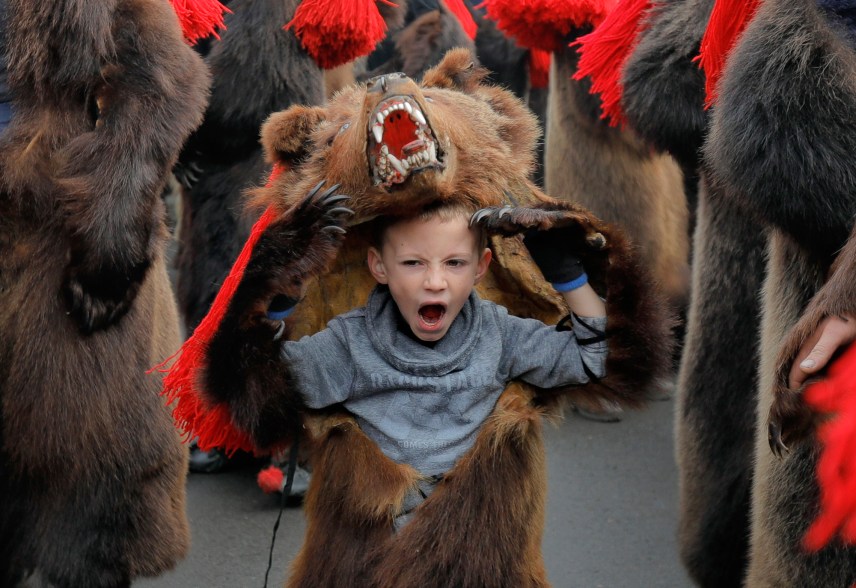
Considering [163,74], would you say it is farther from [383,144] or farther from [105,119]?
[383,144]

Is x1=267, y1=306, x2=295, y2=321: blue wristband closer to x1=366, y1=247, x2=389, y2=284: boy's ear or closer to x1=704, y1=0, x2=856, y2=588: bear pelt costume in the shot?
x1=366, y1=247, x2=389, y2=284: boy's ear

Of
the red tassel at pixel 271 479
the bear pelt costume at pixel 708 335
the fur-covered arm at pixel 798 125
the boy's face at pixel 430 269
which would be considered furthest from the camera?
the red tassel at pixel 271 479

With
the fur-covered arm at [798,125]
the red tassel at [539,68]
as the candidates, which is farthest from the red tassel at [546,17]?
the fur-covered arm at [798,125]

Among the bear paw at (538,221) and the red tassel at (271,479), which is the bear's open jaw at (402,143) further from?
the red tassel at (271,479)

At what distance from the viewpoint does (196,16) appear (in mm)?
2928

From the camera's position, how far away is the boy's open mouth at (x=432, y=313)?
1.97m

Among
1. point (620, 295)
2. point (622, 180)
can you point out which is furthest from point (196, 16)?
point (622, 180)

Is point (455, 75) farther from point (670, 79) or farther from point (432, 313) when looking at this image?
point (670, 79)

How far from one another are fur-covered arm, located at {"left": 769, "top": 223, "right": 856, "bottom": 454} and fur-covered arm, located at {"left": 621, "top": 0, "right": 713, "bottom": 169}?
1064 millimetres

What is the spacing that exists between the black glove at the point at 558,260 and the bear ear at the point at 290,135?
453 mm

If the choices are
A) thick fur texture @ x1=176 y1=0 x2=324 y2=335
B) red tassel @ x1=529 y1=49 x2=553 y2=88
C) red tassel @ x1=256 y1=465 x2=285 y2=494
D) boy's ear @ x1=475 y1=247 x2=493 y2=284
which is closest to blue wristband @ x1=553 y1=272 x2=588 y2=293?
boy's ear @ x1=475 y1=247 x2=493 y2=284

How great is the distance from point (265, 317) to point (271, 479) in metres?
1.99

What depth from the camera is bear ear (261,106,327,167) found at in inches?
79.7

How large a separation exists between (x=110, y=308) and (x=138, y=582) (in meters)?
1.22
